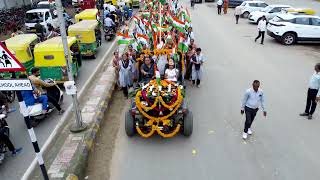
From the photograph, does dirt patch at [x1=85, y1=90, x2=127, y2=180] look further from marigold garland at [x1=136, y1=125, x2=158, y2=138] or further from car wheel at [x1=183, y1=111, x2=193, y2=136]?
car wheel at [x1=183, y1=111, x2=193, y2=136]

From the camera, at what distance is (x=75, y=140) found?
8.40m

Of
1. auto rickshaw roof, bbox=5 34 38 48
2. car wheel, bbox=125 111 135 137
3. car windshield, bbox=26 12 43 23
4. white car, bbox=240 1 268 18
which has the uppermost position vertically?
car windshield, bbox=26 12 43 23

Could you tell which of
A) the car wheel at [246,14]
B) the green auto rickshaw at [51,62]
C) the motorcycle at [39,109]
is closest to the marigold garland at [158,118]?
the motorcycle at [39,109]

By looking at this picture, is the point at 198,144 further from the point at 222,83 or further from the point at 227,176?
the point at 222,83

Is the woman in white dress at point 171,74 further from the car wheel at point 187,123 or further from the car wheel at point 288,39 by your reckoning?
the car wheel at point 288,39

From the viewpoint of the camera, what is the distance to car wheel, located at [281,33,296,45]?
1894 centimetres

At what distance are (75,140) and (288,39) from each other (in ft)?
49.1

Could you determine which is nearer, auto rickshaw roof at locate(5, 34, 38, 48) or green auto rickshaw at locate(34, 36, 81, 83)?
green auto rickshaw at locate(34, 36, 81, 83)

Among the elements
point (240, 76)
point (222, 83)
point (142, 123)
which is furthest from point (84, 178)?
point (240, 76)

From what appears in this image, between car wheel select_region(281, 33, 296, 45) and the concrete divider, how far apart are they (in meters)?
11.2

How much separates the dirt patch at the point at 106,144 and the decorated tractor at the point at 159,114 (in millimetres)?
686

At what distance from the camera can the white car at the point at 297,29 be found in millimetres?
18719

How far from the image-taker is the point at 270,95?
1155 centimetres

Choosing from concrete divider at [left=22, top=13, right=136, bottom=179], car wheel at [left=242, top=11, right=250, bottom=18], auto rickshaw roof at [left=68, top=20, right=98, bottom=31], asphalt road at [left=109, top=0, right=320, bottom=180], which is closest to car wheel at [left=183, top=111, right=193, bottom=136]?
asphalt road at [left=109, top=0, right=320, bottom=180]
